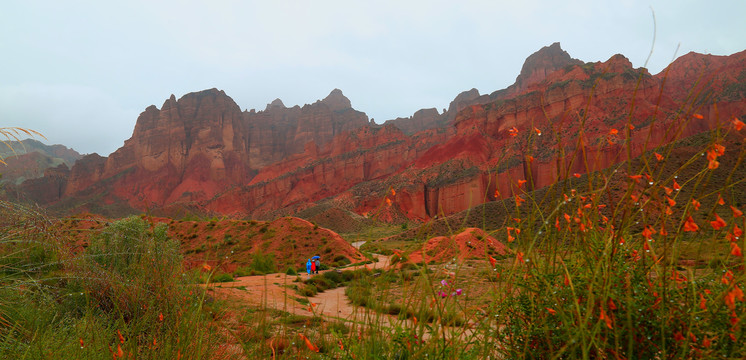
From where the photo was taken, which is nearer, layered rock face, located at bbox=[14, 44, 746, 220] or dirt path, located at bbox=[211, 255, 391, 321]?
dirt path, located at bbox=[211, 255, 391, 321]

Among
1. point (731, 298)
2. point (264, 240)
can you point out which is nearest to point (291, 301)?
point (731, 298)

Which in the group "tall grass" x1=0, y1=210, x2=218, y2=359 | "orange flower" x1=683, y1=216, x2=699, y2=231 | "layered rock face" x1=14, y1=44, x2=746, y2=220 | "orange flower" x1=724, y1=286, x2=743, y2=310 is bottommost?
"tall grass" x1=0, y1=210, x2=218, y2=359

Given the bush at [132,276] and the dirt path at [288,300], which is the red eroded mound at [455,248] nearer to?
the dirt path at [288,300]

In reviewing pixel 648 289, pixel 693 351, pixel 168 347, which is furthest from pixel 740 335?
pixel 168 347

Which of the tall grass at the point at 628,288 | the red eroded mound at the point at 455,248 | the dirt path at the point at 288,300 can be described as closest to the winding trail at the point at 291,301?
the dirt path at the point at 288,300

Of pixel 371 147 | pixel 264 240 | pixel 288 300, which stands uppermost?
pixel 371 147

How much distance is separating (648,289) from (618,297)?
23cm

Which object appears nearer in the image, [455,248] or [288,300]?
[455,248]

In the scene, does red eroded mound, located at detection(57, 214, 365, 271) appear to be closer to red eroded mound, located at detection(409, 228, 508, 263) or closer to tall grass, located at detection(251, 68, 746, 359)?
red eroded mound, located at detection(409, 228, 508, 263)

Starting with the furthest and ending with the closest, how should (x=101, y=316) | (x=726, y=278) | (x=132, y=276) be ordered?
(x=132, y=276)
(x=101, y=316)
(x=726, y=278)

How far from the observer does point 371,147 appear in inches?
3839

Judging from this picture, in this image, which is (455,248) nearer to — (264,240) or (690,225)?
(690,225)

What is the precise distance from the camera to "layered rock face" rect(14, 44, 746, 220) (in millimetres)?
59019

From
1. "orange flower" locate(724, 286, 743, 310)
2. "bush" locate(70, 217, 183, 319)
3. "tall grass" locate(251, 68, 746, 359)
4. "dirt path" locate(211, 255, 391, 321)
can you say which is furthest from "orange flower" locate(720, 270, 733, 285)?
"bush" locate(70, 217, 183, 319)
